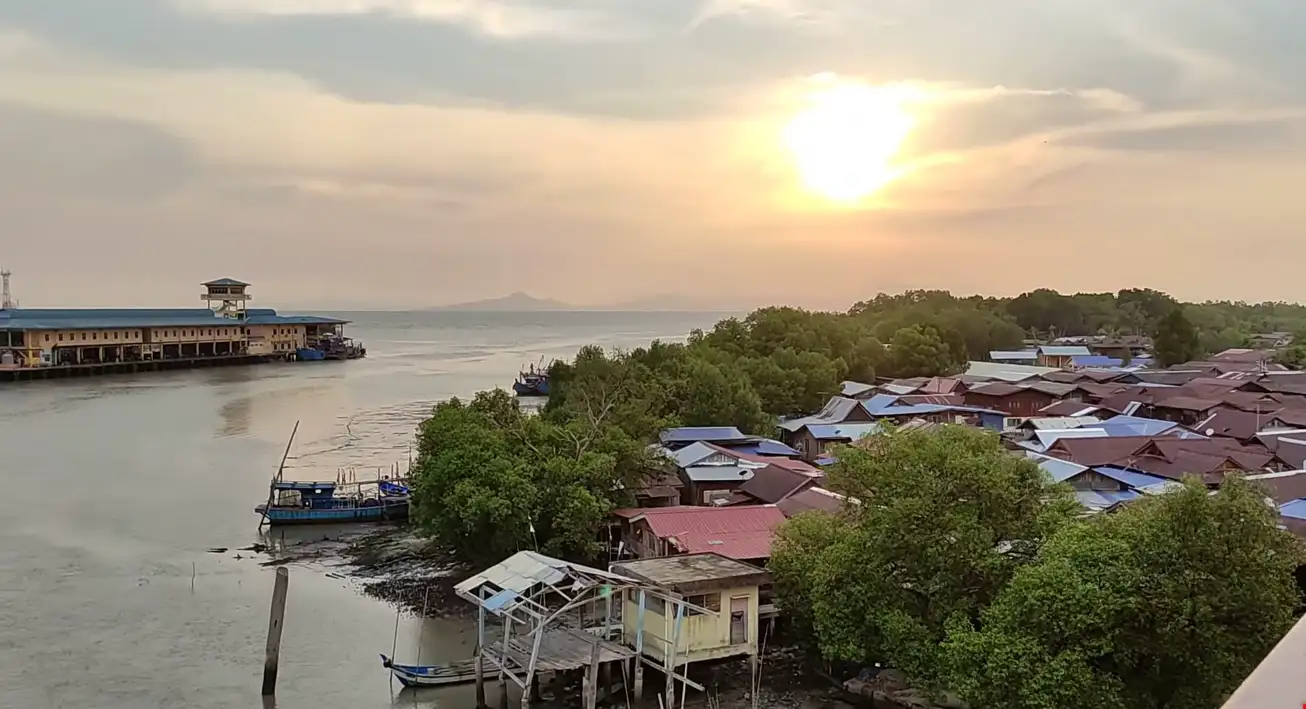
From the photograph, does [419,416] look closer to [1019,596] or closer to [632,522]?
[632,522]

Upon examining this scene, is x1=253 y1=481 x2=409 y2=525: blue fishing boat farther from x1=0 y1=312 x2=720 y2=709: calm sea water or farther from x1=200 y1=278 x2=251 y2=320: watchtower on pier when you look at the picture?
x1=200 y1=278 x2=251 y2=320: watchtower on pier

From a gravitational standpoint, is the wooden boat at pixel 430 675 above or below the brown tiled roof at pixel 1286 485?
below

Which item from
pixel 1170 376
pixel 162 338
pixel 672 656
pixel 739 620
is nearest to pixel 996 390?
pixel 1170 376

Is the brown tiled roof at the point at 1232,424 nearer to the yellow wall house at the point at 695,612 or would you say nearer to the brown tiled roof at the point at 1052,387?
the brown tiled roof at the point at 1052,387

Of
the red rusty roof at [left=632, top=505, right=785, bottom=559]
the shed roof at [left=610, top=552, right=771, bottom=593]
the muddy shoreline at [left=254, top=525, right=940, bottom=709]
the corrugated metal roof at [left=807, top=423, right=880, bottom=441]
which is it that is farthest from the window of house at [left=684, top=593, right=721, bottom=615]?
the corrugated metal roof at [left=807, top=423, right=880, bottom=441]

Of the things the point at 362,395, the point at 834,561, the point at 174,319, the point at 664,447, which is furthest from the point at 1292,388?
the point at 174,319

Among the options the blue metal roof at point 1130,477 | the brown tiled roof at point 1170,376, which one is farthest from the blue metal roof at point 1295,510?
the brown tiled roof at point 1170,376
